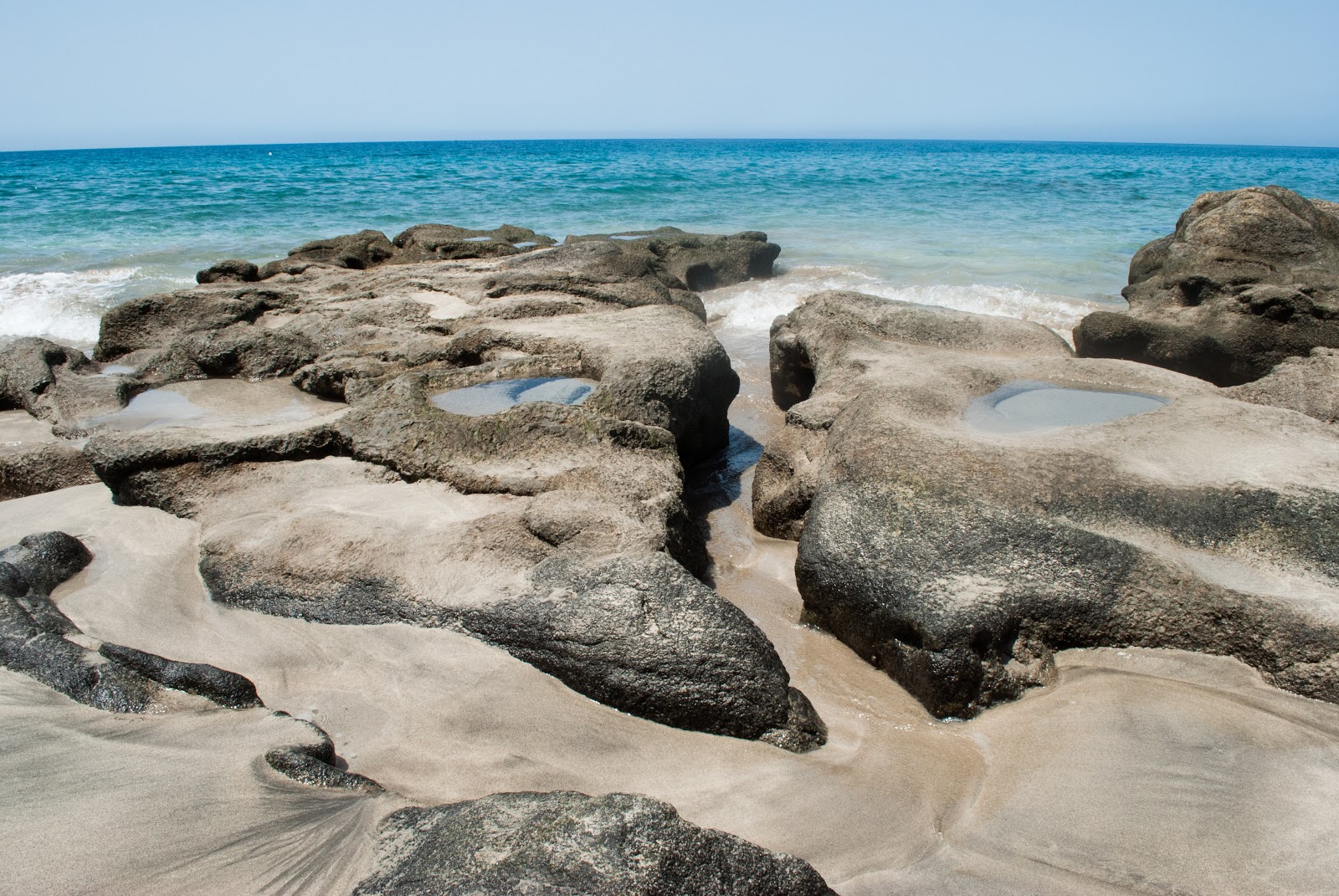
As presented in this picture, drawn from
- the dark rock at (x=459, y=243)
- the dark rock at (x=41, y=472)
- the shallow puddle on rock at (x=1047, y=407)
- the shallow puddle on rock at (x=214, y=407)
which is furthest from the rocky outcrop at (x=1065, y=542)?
→ the dark rock at (x=459, y=243)

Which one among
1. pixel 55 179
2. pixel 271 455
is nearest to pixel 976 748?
pixel 271 455

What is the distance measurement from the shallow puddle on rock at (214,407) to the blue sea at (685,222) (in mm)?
4930

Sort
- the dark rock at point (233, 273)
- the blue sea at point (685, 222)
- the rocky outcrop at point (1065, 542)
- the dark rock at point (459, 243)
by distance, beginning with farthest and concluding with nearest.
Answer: the blue sea at point (685, 222) → the dark rock at point (459, 243) → the dark rock at point (233, 273) → the rocky outcrop at point (1065, 542)

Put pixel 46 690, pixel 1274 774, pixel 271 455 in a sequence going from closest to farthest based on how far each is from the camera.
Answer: pixel 46 690, pixel 1274 774, pixel 271 455

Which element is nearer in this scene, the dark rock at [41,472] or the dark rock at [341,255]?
the dark rock at [41,472]

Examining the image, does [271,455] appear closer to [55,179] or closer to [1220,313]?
[1220,313]

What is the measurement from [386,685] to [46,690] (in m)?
0.82

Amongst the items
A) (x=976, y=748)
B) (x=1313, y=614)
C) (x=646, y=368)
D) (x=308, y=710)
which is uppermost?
(x=646, y=368)

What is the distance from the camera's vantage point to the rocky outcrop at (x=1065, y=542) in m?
2.78

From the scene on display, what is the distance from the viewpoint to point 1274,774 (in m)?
2.38

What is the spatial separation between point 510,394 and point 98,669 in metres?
2.22

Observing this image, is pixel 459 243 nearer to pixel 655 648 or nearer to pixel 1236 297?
pixel 1236 297

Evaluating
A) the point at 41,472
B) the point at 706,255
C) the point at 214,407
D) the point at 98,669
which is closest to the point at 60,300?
the point at 214,407

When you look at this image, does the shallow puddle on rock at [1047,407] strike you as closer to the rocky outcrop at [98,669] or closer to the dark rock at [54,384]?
the rocky outcrop at [98,669]
